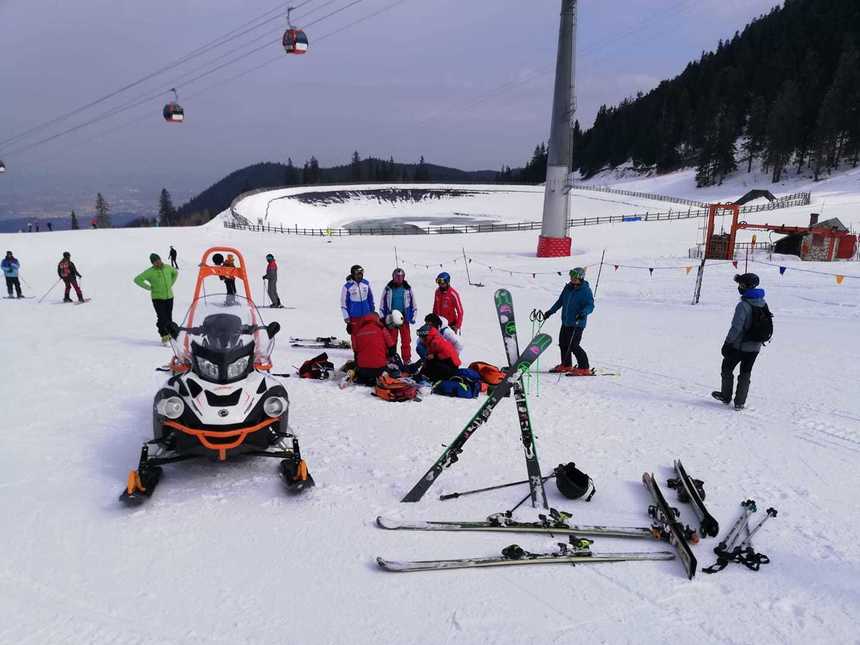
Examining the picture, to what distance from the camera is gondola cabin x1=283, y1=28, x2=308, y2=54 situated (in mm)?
18375

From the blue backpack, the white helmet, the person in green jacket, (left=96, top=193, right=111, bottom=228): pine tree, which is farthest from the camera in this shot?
(left=96, top=193, right=111, bottom=228): pine tree

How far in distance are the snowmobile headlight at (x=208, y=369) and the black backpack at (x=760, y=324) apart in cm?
653

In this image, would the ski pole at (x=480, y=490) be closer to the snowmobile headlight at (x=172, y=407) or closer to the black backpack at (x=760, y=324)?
the snowmobile headlight at (x=172, y=407)

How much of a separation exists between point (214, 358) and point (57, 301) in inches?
668

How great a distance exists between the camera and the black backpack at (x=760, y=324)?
281 inches

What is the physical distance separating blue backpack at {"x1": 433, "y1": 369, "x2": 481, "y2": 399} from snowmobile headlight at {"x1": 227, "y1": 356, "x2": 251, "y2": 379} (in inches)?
140

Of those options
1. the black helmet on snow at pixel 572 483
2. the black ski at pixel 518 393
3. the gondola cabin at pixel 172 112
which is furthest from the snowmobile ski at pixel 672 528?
the gondola cabin at pixel 172 112

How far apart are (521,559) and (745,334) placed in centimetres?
511

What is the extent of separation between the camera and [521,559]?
3.99 m

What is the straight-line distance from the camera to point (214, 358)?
4.87 meters

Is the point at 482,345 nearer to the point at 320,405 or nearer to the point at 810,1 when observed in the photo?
the point at 320,405

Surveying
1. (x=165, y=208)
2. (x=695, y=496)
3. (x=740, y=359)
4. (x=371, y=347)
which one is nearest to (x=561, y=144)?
(x=740, y=359)

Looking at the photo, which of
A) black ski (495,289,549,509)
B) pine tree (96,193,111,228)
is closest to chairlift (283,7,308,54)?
black ski (495,289,549,509)

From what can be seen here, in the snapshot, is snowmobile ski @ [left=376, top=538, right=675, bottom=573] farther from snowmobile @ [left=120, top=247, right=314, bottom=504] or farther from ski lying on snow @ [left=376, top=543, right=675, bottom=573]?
snowmobile @ [left=120, top=247, right=314, bottom=504]
